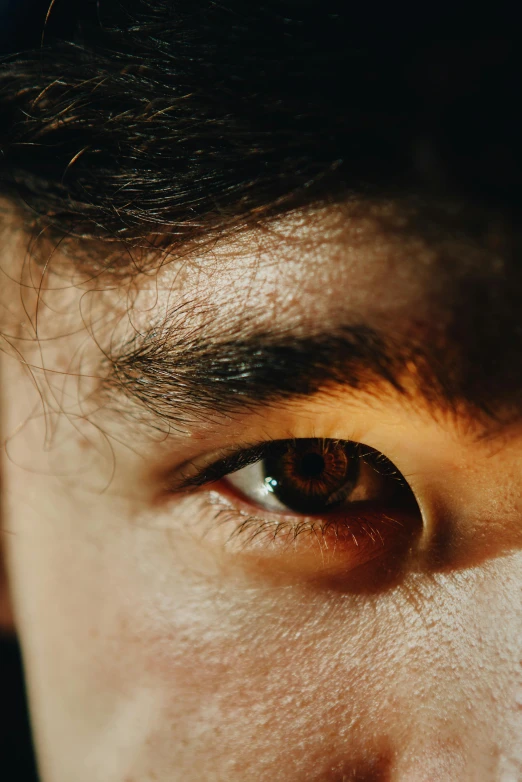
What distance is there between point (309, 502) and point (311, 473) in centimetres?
4

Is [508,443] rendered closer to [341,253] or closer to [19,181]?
[341,253]

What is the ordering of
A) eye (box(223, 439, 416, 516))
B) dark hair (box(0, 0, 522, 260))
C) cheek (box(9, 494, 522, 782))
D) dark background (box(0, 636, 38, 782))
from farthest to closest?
dark background (box(0, 636, 38, 782)), eye (box(223, 439, 416, 516)), cheek (box(9, 494, 522, 782)), dark hair (box(0, 0, 522, 260))

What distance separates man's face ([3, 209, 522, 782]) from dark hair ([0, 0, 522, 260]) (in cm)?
5

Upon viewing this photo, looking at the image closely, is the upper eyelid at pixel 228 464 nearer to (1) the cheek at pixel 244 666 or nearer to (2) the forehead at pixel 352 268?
(1) the cheek at pixel 244 666

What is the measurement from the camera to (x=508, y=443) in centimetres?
54

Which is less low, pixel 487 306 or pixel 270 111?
pixel 270 111

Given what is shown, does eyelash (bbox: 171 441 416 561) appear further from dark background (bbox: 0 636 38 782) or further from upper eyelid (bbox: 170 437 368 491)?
dark background (bbox: 0 636 38 782)

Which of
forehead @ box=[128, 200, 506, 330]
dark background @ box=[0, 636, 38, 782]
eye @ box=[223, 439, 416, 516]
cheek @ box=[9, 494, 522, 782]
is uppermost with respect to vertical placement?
forehead @ box=[128, 200, 506, 330]

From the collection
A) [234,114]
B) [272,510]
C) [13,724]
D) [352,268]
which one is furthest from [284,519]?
[13,724]

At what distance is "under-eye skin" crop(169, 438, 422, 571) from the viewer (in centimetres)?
66

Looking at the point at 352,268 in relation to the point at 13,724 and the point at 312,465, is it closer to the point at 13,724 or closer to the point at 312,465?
the point at 312,465

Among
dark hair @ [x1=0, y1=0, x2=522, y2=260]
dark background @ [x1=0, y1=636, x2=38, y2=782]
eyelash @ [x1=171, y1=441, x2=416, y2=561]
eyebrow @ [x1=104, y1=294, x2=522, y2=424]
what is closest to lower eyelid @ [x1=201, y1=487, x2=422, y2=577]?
eyelash @ [x1=171, y1=441, x2=416, y2=561]

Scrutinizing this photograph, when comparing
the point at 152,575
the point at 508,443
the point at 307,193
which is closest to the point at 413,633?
the point at 508,443

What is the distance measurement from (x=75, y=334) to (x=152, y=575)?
294 millimetres
